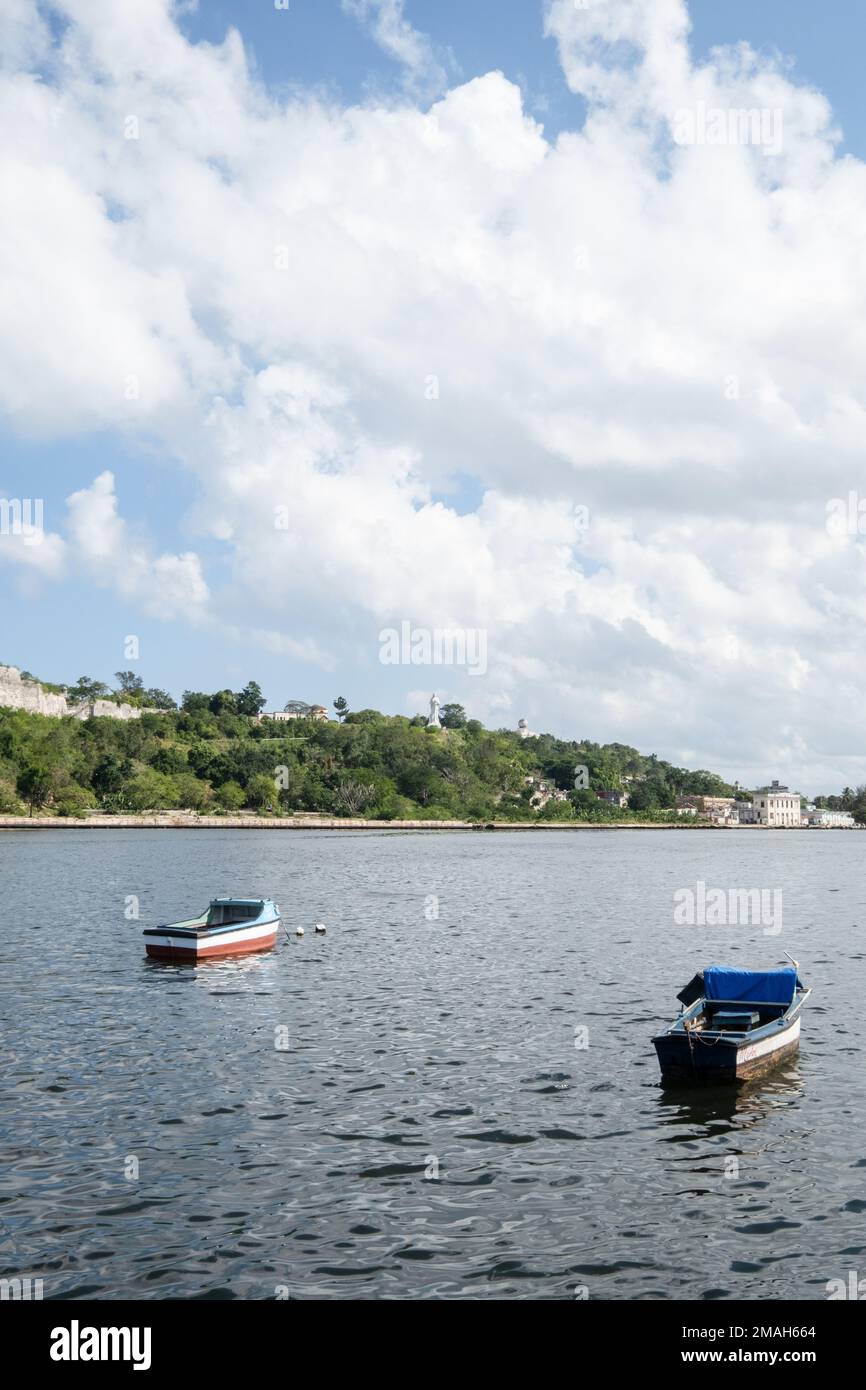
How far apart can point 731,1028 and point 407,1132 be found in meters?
11.4

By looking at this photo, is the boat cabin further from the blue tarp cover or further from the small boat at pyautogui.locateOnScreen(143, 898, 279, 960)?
the blue tarp cover

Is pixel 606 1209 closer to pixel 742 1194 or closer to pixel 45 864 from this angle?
pixel 742 1194

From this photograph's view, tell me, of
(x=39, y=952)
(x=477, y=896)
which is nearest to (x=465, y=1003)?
(x=39, y=952)

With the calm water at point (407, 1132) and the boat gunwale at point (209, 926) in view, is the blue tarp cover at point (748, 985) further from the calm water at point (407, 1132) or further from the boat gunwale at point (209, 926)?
the boat gunwale at point (209, 926)

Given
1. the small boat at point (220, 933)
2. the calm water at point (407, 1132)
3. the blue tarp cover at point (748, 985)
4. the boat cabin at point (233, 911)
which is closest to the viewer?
the calm water at point (407, 1132)

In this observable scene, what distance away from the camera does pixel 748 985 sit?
100 feet

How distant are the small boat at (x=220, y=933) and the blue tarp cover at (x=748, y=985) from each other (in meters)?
21.7


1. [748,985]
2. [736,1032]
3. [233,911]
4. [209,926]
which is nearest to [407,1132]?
[736,1032]

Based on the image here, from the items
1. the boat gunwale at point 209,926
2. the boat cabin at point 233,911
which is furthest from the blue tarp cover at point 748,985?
the boat cabin at point 233,911

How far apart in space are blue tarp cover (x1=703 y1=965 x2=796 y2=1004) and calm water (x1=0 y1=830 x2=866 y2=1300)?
1.99 meters

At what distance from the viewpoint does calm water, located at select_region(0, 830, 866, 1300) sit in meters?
15.8

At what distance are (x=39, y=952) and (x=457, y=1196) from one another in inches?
1310

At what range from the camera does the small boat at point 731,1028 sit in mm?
24984

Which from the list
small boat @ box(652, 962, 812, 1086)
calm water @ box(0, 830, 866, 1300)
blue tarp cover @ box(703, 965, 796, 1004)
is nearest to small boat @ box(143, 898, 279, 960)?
calm water @ box(0, 830, 866, 1300)
